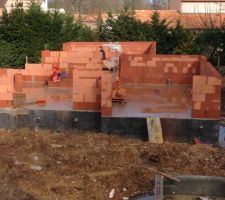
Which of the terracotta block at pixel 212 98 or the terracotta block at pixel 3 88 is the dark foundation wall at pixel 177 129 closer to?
the terracotta block at pixel 212 98

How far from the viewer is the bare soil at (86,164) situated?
5.47 meters

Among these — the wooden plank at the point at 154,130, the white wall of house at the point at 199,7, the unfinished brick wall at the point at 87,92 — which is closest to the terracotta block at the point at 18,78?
the unfinished brick wall at the point at 87,92

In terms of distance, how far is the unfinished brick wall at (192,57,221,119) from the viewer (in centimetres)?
800

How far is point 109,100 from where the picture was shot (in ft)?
26.6

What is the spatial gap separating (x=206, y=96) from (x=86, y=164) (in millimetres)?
2886

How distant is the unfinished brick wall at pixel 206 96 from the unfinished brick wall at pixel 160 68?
4.50 m

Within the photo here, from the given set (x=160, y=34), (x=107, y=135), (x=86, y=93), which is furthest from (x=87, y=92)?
(x=160, y=34)

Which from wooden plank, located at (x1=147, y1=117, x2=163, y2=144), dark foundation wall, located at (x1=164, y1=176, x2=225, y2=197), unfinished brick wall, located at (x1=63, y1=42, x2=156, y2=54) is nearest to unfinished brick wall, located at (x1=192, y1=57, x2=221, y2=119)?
wooden plank, located at (x1=147, y1=117, x2=163, y2=144)

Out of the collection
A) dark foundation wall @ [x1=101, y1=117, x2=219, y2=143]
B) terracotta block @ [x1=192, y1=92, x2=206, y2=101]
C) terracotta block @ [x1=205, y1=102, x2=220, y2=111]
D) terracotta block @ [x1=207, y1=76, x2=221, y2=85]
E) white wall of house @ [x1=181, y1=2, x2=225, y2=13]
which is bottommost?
dark foundation wall @ [x1=101, y1=117, x2=219, y2=143]

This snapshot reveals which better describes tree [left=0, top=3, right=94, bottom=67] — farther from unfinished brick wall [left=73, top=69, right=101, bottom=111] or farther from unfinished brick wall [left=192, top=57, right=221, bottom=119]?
unfinished brick wall [left=192, top=57, right=221, bottom=119]

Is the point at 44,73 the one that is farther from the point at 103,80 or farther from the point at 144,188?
the point at 144,188

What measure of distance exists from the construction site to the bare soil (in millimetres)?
13

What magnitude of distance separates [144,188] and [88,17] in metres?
30.1

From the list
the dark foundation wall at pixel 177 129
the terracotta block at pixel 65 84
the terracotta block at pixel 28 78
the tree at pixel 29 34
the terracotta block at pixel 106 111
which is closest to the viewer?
the dark foundation wall at pixel 177 129
